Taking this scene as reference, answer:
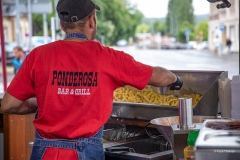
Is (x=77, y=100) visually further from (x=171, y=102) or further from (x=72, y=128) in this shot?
(x=171, y=102)

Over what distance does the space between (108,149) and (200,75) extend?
1.36 metres

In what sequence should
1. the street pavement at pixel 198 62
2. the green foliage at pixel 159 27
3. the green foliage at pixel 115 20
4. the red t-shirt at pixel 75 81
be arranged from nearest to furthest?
the red t-shirt at pixel 75 81 → the street pavement at pixel 198 62 → the green foliage at pixel 115 20 → the green foliage at pixel 159 27

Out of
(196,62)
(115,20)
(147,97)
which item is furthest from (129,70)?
(115,20)

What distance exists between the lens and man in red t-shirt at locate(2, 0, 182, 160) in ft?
9.00

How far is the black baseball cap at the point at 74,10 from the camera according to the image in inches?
110

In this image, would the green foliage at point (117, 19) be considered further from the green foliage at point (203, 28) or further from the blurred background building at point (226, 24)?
the blurred background building at point (226, 24)

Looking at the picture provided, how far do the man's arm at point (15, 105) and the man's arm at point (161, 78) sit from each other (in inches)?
29.5

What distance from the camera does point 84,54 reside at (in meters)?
2.77

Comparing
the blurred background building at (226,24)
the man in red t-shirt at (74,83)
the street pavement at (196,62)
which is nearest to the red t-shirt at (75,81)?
the man in red t-shirt at (74,83)

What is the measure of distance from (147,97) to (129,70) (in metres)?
1.60

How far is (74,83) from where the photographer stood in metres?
2.73

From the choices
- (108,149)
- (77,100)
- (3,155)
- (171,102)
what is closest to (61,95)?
(77,100)

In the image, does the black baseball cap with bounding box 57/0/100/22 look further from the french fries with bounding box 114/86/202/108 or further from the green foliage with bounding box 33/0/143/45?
the green foliage with bounding box 33/0/143/45

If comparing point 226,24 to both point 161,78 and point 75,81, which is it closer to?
point 161,78
